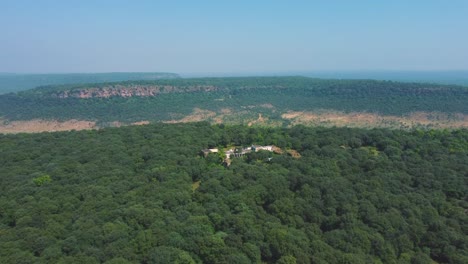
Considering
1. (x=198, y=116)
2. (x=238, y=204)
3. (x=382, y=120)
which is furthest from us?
(x=198, y=116)

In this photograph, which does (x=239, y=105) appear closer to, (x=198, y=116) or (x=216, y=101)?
(x=216, y=101)

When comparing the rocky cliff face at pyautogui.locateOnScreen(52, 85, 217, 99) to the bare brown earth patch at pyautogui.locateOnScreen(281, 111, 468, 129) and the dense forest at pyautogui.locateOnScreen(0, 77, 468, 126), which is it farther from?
the bare brown earth patch at pyautogui.locateOnScreen(281, 111, 468, 129)

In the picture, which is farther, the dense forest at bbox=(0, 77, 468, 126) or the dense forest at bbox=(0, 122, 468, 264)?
the dense forest at bbox=(0, 77, 468, 126)

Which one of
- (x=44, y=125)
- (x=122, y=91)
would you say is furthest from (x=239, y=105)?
(x=44, y=125)

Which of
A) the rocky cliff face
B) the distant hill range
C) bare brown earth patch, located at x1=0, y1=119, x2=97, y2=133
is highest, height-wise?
the rocky cliff face

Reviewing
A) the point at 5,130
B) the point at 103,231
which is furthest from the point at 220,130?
the point at 5,130

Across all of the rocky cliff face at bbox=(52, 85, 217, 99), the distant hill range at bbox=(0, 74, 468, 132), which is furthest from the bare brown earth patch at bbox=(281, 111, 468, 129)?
the rocky cliff face at bbox=(52, 85, 217, 99)

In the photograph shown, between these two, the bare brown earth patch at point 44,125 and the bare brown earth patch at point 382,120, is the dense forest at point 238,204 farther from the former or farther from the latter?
the bare brown earth patch at point 44,125
